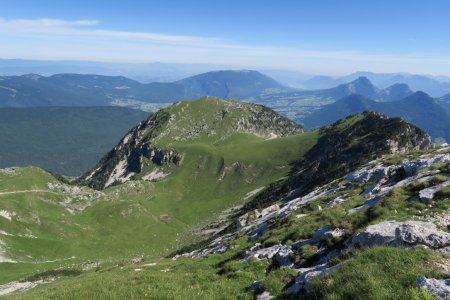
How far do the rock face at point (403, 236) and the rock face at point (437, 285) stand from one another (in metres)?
6.23

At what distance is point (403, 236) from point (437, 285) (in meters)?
7.35

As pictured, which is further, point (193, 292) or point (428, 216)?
point (428, 216)

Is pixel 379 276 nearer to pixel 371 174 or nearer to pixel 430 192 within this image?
pixel 430 192

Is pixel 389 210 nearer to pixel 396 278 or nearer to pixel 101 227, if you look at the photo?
pixel 396 278

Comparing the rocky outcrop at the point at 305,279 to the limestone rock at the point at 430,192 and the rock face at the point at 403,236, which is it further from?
the limestone rock at the point at 430,192

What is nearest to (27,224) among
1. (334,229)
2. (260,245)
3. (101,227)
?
(101,227)

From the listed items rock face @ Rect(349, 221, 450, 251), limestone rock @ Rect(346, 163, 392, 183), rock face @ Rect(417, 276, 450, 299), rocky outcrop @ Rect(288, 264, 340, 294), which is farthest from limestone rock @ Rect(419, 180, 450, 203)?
limestone rock @ Rect(346, 163, 392, 183)

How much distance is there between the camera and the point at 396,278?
14.4 m

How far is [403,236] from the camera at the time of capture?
801 inches

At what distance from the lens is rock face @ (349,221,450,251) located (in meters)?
19.6

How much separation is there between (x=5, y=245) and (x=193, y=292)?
147 meters

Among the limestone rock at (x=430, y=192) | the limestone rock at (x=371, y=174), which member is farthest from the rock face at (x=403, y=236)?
the limestone rock at (x=371, y=174)

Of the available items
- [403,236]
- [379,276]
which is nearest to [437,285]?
[379,276]

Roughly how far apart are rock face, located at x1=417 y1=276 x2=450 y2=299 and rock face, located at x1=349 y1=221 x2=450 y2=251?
623 cm
